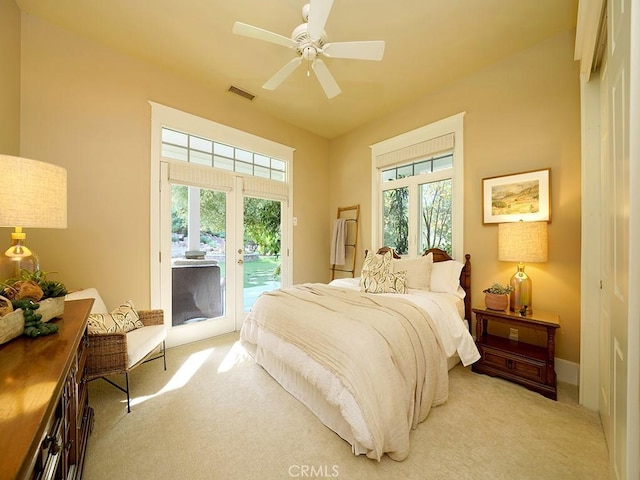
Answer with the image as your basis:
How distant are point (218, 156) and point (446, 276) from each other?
3.25m

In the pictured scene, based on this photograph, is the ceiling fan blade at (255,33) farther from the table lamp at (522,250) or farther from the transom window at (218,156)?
the table lamp at (522,250)

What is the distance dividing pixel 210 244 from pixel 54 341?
2519 millimetres

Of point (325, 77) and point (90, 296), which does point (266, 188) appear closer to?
point (325, 77)

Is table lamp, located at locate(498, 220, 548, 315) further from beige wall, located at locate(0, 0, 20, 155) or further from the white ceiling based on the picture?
beige wall, located at locate(0, 0, 20, 155)

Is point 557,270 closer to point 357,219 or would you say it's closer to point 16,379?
point 357,219

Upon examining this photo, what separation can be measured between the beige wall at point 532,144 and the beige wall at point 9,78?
4.11 m

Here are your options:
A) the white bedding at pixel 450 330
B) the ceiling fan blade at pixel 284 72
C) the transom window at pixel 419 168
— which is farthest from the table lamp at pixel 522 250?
the ceiling fan blade at pixel 284 72

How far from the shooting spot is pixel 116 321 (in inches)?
87.8

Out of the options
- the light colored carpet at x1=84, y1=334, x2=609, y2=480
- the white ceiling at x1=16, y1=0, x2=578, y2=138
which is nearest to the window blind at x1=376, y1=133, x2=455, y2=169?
the white ceiling at x1=16, y1=0, x2=578, y2=138

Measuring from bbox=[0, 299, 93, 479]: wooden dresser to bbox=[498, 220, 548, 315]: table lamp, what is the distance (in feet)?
9.70

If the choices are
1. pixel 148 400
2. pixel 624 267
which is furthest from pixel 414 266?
pixel 148 400

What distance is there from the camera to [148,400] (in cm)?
208

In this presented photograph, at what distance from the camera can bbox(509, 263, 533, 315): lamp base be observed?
95.6 inches

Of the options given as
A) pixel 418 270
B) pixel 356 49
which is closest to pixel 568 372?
pixel 418 270
